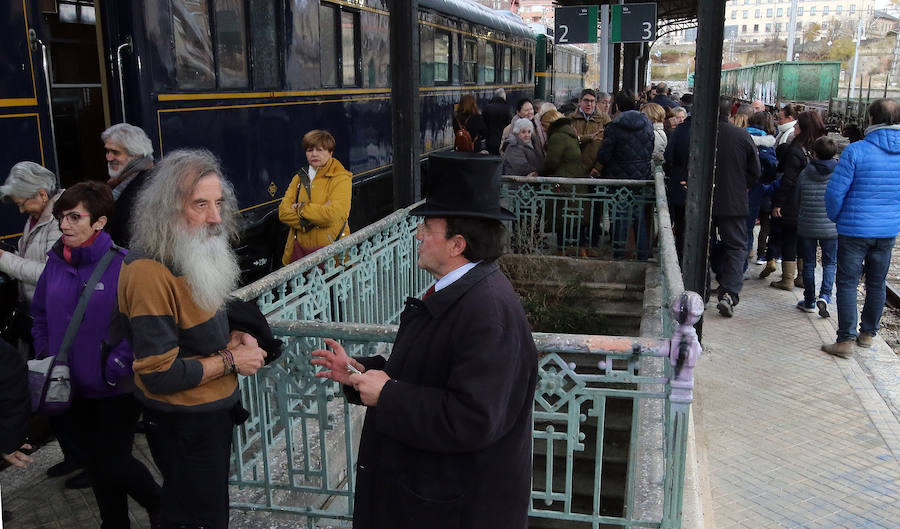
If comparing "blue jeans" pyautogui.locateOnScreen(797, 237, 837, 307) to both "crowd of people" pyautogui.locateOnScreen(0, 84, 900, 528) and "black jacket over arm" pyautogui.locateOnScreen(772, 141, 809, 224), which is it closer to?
"black jacket over arm" pyautogui.locateOnScreen(772, 141, 809, 224)

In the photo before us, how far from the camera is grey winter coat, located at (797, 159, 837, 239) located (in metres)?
7.41

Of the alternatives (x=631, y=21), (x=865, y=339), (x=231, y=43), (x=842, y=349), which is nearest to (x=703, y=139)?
(x=842, y=349)

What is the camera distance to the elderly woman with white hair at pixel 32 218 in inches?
155

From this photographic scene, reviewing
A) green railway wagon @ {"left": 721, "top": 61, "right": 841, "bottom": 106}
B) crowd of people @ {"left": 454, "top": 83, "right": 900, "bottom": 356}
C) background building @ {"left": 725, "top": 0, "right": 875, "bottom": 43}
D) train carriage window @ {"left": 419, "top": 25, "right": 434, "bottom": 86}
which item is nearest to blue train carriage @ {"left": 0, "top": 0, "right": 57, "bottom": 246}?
crowd of people @ {"left": 454, "top": 83, "right": 900, "bottom": 356}

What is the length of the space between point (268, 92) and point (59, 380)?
5.13m

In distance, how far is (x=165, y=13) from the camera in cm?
607

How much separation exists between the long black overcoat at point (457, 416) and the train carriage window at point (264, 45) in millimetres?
5832

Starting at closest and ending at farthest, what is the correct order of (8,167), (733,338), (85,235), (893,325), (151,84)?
(85,235) → (8,167) → (151,84) → (733,338) → (893,325)

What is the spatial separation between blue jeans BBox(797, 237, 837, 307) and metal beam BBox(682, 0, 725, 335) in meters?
1.98

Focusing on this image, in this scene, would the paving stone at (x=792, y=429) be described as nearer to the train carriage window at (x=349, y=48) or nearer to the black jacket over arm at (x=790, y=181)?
the black jacket over arm at (x=790, y=181)

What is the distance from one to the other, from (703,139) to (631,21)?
990 centimetres

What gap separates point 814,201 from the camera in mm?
7496

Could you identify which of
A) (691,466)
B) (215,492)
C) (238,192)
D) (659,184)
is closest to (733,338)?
(659,184)

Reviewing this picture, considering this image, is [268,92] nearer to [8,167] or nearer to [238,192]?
[238,192]
